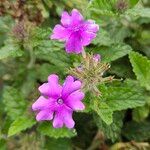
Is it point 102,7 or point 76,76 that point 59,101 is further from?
point 102,7

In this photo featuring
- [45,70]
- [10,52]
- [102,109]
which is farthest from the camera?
[45,70]

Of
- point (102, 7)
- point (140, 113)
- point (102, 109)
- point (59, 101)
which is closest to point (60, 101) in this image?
point (59, 101)

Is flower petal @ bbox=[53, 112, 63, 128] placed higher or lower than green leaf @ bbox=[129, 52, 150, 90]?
Answer: lower

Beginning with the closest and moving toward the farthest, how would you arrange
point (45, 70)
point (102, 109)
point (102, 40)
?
point (102, 109) < point (102, 40) < point (45, 70)

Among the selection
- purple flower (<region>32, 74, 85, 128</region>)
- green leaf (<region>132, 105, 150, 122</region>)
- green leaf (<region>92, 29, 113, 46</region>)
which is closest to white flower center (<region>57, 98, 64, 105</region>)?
purple flower (<region>32, 74, 85, 128</region>)

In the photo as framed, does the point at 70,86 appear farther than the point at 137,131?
No

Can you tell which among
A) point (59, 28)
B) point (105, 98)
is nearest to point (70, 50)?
point (59, 28)

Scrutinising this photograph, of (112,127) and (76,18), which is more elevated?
(76,18)

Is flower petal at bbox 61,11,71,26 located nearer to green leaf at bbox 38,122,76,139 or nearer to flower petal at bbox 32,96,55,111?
flower petal at bbox 32,96,55,111
